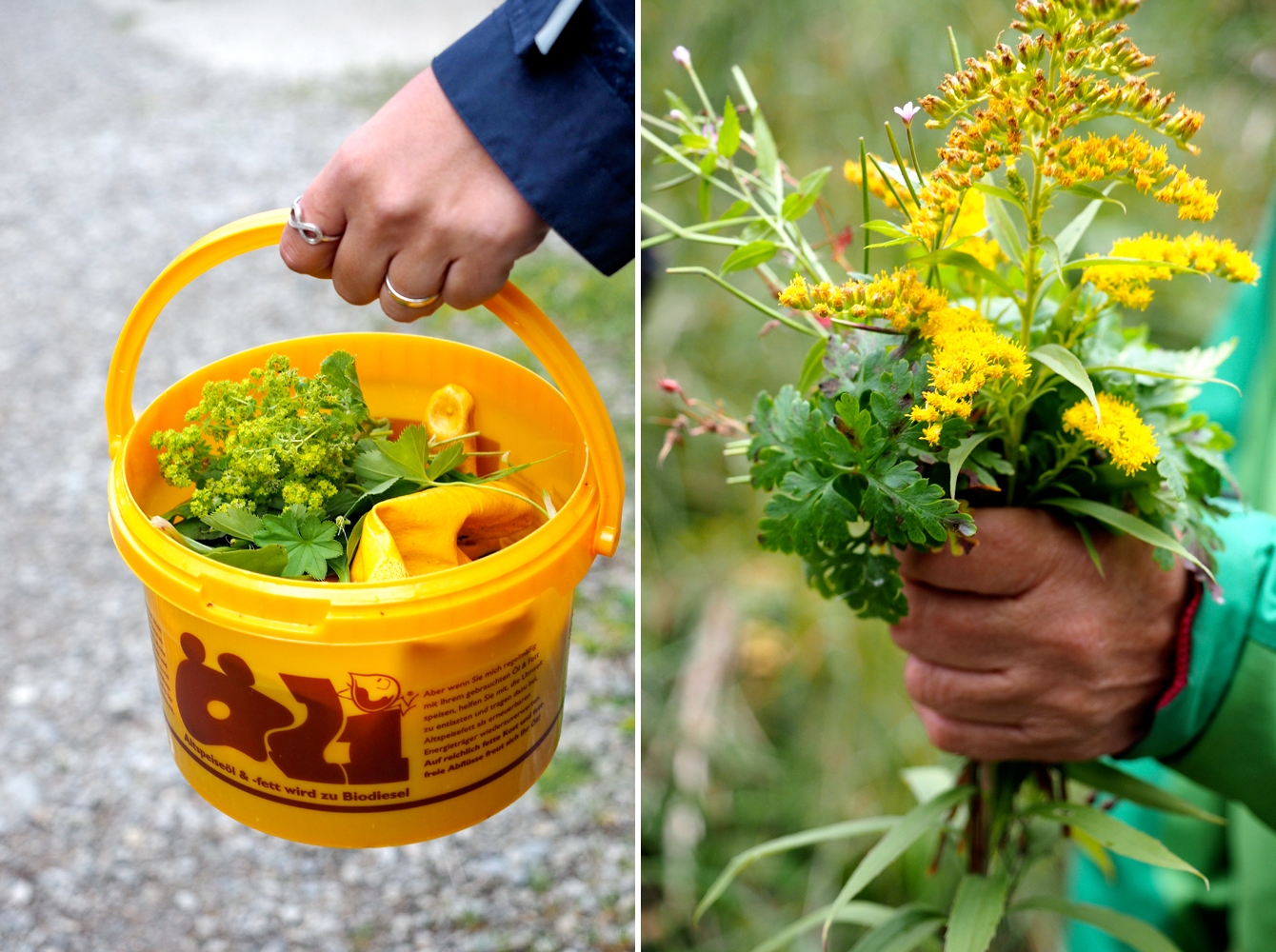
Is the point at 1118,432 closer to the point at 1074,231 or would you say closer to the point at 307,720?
the point at 1074,231

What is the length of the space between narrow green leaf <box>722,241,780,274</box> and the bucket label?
1.04ft

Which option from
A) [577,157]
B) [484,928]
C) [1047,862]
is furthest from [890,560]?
[1047,862]

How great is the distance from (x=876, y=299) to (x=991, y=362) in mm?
66

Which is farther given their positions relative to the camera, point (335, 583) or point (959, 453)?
point (335, 583)

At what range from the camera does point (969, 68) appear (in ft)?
1.58

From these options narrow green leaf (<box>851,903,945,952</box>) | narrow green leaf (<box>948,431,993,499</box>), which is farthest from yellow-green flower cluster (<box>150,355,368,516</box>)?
narrow green leaf (<box>851,903,945,952</box>)

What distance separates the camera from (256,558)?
0.67m

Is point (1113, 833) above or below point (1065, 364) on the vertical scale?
below

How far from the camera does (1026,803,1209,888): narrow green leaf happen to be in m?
0.63

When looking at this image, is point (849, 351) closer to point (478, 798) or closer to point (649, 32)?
point (478, 798)

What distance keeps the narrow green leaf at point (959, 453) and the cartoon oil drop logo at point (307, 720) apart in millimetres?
383

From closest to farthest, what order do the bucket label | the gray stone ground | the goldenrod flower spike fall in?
the bucket label < the goldenrod flower spike < the gray stone ground

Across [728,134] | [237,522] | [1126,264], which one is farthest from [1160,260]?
[237,522]

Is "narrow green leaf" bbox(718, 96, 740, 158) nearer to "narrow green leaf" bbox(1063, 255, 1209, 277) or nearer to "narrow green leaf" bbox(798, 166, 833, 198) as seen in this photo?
"narrow green leaf" bbox(798, 166, 833, 198)
